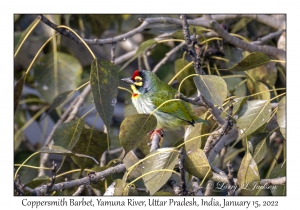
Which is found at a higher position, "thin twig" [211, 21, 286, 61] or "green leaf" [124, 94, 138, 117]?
"thin twig" [211, 21, 286, 61]

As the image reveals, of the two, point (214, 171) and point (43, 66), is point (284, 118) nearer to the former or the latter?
point (214, 171)

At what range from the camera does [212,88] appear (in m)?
2.15

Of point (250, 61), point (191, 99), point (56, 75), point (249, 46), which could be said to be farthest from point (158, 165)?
point (56, 75)

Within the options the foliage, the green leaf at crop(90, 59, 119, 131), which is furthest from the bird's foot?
the green leaf at crop(90, 59, 119, 131)

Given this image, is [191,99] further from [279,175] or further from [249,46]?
[249,46]

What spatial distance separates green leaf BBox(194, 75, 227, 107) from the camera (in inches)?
83.8

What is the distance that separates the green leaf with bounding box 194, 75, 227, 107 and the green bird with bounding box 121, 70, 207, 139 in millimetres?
874

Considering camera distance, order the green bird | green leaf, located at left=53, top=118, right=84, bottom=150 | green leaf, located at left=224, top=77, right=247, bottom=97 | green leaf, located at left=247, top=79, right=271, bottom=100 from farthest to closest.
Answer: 1. green leaf, located at left=224, top=77, right=247, bottom=97
2. the green bird
3. green leaf, located at left=247, top=79, right=271, bottom=100
4. green leaf, located at left=53, top=118, right=84, bottom=150

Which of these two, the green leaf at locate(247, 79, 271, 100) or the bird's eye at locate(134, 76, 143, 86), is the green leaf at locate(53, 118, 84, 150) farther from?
the green leaf at locate(247, 79, 271, 100)

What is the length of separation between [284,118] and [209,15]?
3.74 feet

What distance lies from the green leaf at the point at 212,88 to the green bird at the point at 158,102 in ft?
2.87

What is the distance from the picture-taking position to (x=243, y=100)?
237 centimetres

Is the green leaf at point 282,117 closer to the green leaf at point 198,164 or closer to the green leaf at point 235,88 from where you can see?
the green leaf at point 198,164

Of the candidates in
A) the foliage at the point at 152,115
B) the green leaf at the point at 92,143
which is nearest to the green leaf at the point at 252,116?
the foliage at the point at 152,115
